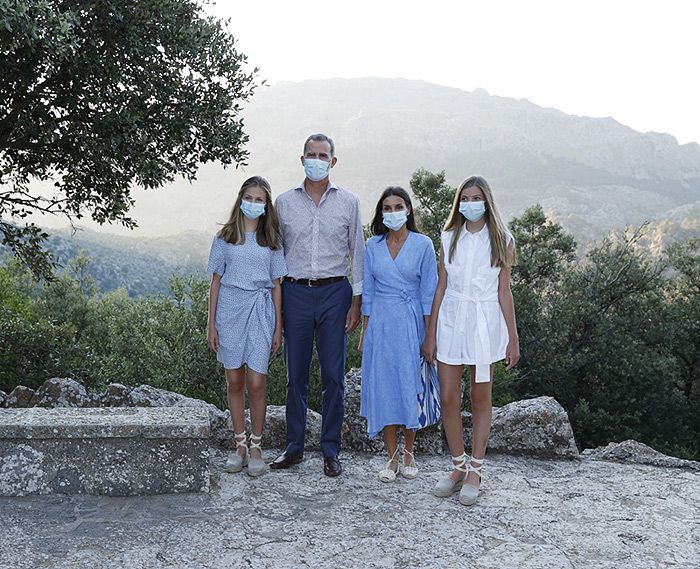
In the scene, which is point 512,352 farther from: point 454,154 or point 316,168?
point 454,154

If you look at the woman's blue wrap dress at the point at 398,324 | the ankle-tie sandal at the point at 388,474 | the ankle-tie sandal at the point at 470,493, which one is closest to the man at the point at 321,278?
the woman's blue wrap dress at the point at 398,324

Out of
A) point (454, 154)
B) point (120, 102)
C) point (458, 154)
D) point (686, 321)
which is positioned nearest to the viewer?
point (120, 102)

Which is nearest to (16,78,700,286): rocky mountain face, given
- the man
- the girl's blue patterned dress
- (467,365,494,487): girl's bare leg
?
the man

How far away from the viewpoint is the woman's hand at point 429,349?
4715mm

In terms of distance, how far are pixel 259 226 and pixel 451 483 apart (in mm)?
2230

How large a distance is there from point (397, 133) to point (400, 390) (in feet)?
453

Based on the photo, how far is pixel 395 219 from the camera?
A: 15.6 ft

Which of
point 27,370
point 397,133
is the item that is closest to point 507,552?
point 27,370

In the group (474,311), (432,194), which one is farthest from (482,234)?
(432,194)

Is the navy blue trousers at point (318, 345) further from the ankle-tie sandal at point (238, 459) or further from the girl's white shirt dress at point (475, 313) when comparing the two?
the girl's white shirt dress at point (475, 313)

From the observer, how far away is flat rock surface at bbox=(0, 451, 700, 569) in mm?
3619

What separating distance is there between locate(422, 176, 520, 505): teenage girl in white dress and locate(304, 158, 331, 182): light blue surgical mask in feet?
3.14

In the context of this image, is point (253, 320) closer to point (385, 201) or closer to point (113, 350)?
point (385, 201)

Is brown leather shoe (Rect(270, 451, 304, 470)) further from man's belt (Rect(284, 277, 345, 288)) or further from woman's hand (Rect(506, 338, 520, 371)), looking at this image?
woman's hand (Rect(506, 338, 520, 371))
